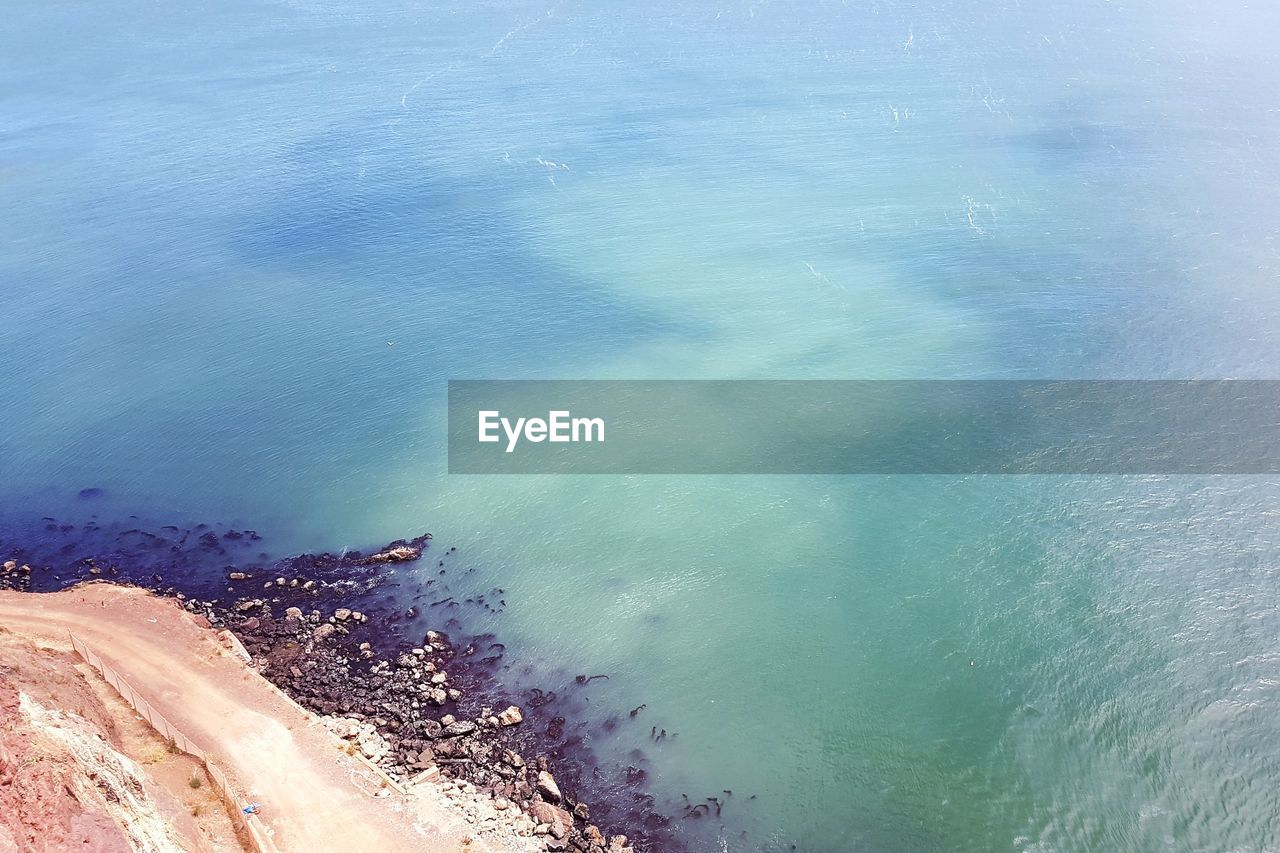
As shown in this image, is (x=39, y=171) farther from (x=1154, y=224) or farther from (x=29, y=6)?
(x=1154, y=224)

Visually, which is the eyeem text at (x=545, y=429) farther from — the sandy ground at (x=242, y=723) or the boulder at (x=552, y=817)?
the boulder at (x=552, y=817)

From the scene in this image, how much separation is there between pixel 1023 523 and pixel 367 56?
407 feet

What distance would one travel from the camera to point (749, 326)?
77.4m

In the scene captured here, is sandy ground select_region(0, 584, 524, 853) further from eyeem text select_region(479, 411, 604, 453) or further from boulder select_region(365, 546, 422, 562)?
eyeem text select_region(479, 411, 604, 453)

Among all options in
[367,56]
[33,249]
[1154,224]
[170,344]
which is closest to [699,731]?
[170,344]

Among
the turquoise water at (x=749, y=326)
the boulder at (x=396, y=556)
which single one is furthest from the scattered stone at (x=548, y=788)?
the boulder at (x=396, y=556)

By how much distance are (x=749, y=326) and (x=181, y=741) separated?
52384 millimetres

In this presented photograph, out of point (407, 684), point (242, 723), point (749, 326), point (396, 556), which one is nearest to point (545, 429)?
point (396, 556)

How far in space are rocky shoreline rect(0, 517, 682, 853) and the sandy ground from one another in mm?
1285

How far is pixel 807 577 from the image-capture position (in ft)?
182
